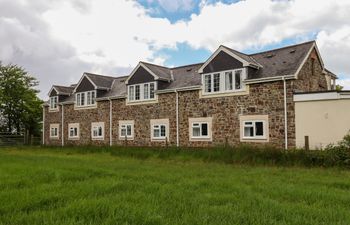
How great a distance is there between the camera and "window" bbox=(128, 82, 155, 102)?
27.2 metres

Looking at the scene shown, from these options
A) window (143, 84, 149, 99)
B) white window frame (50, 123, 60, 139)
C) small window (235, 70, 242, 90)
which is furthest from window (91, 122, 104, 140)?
small window (235, 70, 242, 90)

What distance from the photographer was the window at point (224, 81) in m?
21.8

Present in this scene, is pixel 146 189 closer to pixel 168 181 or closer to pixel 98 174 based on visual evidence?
pixel 168 181

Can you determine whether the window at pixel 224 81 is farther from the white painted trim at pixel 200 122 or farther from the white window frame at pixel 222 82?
the white painted trim at pixel 200 122

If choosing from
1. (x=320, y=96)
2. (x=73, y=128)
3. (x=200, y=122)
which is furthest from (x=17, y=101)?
(x=320, y=96)

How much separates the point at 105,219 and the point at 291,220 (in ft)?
10.8

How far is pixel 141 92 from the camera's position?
27.8 metres

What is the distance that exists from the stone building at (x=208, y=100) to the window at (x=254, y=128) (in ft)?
0.21

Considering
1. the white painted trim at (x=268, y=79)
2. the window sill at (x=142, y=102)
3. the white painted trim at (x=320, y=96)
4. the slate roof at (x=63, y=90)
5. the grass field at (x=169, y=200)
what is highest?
the slate roof at (x=63, y=90)

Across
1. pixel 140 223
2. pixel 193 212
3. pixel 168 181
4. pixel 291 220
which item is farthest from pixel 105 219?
pixel 168 181

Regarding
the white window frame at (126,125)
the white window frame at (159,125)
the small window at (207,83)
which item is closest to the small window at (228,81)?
the small window at (207,83)

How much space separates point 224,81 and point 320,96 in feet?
21.4

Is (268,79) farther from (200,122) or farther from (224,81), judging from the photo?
(200,122)

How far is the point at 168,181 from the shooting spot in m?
9.66
